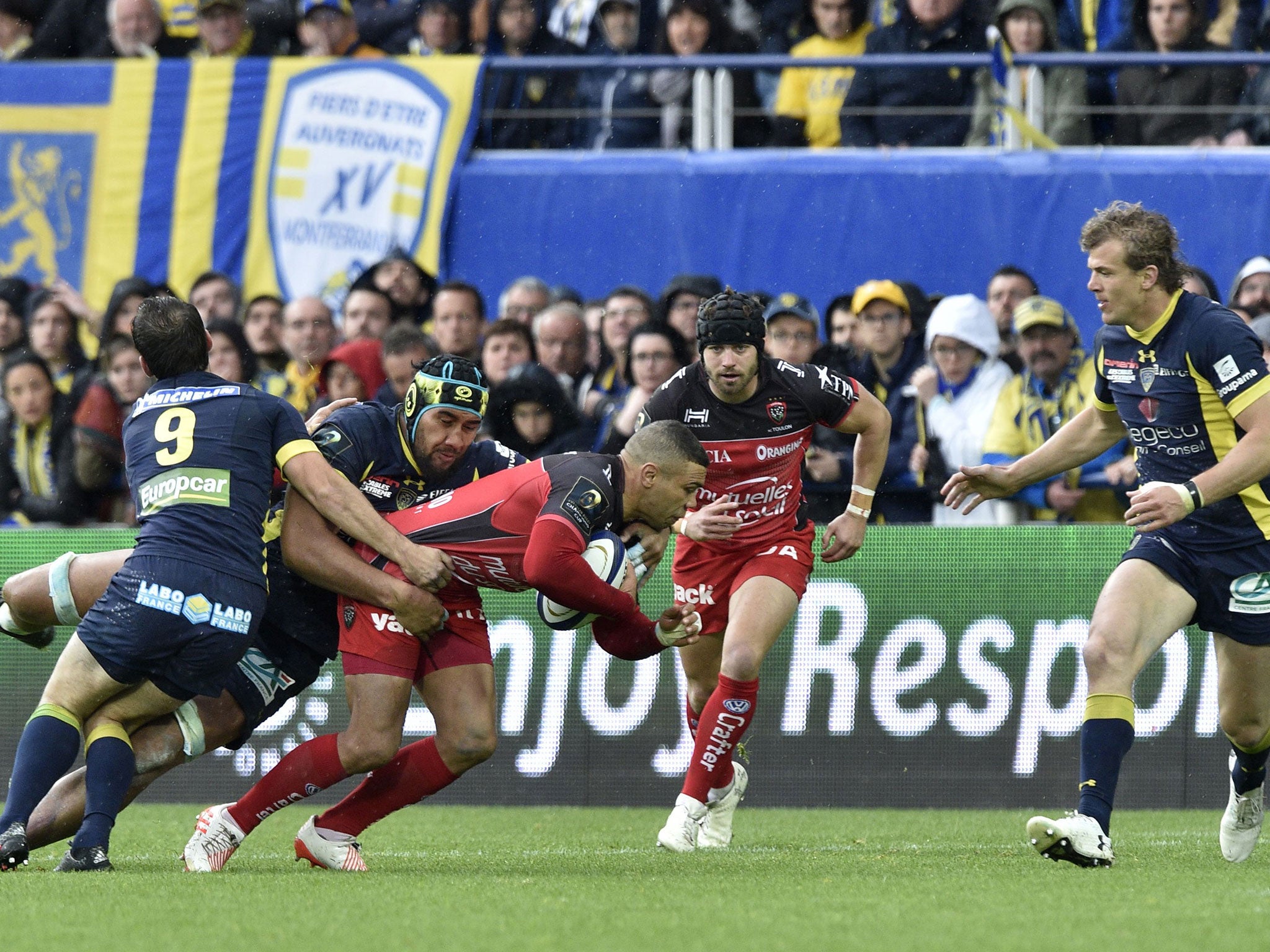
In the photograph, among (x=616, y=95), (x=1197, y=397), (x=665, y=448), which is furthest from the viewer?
(x=616, y=95)

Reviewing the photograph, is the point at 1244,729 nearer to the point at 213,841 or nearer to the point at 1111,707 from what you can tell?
the point at 1111,707

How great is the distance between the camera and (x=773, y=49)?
45.1 feet

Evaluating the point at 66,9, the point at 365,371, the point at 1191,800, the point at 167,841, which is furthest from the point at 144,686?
the point at 66,9

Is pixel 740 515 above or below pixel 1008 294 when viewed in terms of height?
below

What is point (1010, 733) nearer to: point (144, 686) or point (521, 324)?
point (521, 324)

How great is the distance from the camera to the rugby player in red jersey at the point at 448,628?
6.71m

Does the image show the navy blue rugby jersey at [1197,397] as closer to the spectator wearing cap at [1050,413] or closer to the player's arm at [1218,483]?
the player's arm at [1218,483]

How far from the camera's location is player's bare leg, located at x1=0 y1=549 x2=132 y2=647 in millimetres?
7039

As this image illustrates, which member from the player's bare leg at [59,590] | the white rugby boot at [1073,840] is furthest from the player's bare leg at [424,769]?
the white rugby boot at [1073,840]

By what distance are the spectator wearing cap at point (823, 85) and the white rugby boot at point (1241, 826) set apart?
720cm

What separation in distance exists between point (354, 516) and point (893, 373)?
204 inches

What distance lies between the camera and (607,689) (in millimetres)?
10141

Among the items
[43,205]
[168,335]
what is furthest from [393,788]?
[43,205]

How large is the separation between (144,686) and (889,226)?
302 inches
